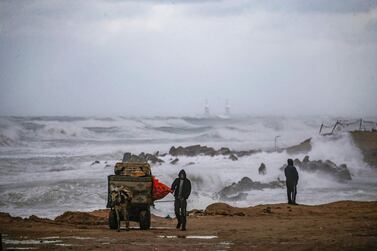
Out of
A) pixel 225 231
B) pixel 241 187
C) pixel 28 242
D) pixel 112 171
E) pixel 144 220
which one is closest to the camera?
pixel 28 242

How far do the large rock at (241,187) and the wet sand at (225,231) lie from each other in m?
6.96

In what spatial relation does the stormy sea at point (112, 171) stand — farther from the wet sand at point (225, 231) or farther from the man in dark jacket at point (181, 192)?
the wet sand at point (225, 231)

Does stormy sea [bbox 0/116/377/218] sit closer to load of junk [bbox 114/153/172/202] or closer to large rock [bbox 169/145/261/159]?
large rock [bbox 169/145/261/159]

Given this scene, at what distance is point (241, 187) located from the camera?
28859mm

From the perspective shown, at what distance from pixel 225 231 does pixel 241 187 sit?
13.8 meters

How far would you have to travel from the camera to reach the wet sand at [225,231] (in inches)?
500

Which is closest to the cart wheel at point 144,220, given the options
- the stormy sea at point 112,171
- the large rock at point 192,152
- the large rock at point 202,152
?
the stormy sea at point 112,171

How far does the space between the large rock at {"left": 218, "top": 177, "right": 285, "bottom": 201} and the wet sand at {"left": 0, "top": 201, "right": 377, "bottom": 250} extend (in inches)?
274

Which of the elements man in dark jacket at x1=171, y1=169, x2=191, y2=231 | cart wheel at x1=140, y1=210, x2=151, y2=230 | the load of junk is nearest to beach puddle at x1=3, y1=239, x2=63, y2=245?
cart wheel at x1=140, y1=210, x2=151, y2=230

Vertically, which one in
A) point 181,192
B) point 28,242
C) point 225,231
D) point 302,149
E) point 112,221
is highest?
point 302,149

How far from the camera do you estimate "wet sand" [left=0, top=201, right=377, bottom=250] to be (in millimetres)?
12703

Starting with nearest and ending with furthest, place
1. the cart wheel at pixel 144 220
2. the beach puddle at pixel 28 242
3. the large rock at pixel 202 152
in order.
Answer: the beach puddle at pixel 28 242
the cart wheel at pixel 144 220
the large rock at pixel 202 152

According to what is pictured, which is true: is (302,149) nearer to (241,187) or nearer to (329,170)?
(329,170)

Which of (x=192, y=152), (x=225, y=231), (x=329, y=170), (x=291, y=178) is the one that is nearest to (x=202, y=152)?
(x=192, y=152)
